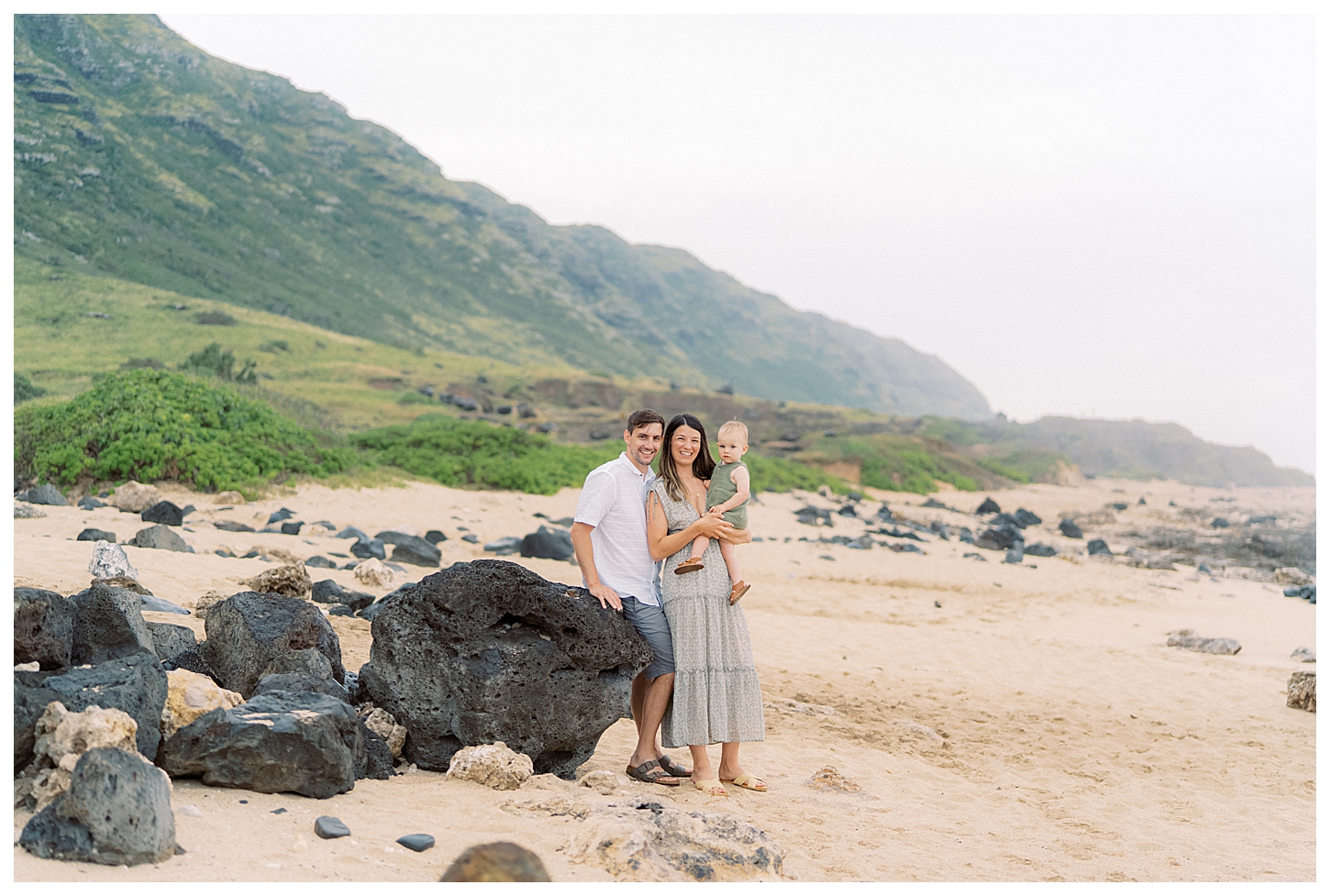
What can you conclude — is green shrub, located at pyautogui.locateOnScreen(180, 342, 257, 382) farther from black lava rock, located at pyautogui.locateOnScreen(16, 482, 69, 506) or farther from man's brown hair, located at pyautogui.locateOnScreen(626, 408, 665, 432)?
man's brown hair, located at pyautogui.locateOnScreen(626, 408, 665, 432)

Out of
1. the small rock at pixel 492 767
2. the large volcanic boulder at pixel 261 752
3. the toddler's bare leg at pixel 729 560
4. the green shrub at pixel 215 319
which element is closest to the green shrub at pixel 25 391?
the large volcanic boulder at pixel 261 752

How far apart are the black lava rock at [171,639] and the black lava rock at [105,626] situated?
0.87ft

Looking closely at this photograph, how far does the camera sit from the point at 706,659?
4.88m

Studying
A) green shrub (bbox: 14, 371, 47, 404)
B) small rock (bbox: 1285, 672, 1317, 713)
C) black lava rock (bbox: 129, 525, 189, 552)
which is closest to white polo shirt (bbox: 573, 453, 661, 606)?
black lava rock (bbox: 129, 525, 189, 552)

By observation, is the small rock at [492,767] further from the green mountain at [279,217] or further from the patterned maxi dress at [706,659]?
the green mountain at [279,217]

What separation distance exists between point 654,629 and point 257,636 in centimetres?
222

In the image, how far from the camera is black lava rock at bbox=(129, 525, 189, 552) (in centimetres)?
892

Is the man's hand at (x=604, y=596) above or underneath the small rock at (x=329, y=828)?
above

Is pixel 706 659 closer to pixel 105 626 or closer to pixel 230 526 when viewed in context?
pixel 105 626

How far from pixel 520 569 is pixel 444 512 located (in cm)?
1046

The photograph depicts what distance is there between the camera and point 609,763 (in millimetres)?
5430

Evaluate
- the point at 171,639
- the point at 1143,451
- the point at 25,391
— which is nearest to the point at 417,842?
the point at 171,639

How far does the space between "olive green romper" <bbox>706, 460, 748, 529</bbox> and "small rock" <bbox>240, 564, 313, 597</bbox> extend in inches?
157

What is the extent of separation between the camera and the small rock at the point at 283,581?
7207 mm
